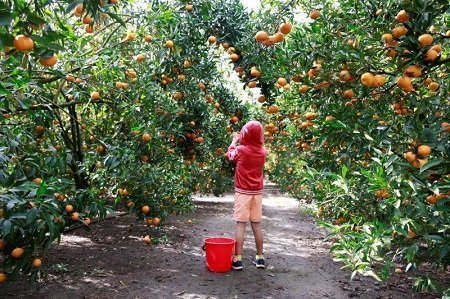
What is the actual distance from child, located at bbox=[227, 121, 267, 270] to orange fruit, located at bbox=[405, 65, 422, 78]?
2039 mm

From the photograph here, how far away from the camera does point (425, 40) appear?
2393 mm

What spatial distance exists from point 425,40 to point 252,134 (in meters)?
2.27

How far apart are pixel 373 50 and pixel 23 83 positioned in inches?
98.1

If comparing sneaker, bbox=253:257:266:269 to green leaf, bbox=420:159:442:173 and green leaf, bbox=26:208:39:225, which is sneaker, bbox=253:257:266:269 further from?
green leaf, bbox=420:159:442:173

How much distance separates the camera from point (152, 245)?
18.4 ft

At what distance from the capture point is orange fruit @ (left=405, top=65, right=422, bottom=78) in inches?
98.2

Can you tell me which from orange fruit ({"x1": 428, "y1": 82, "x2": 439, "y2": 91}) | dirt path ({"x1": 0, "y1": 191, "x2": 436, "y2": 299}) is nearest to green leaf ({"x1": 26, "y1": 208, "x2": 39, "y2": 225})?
dirt path ({"x1": 0, "y1": 191, "x2": 436, "y2": 299})

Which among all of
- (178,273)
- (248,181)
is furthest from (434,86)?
(178,273)

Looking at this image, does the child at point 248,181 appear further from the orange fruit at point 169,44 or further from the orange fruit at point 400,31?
the orange fruit at point 400,31

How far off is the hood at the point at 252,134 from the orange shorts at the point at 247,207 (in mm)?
558

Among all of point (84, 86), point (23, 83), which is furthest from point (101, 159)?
point (23, 83)

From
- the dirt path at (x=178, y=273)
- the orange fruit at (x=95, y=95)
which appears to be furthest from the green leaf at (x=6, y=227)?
the orange fruit at (x=95, y=95)

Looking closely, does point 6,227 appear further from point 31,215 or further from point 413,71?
point 413,71

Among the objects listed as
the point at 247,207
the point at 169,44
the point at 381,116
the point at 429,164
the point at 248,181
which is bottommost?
the point at 247,207
